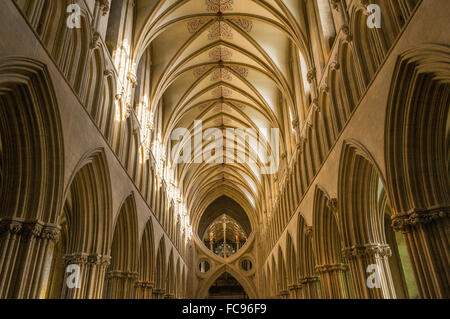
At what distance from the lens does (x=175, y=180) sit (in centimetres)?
2492

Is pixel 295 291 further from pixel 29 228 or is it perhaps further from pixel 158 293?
pixel 29 228

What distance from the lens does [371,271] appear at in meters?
9.59

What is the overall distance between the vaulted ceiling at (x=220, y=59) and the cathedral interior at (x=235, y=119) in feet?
0.28

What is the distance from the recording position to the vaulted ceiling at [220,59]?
1471 centimetres

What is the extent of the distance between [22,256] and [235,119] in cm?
1946

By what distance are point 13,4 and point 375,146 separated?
787 cm

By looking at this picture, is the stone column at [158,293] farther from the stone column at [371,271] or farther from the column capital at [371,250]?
the column capital at [371,250]

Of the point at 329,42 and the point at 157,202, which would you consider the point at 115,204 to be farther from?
the point at 329,42

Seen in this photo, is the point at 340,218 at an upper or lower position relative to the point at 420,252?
upper

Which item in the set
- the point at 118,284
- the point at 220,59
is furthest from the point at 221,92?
the point at 118,284

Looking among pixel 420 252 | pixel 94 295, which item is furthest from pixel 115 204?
pixel 420 252

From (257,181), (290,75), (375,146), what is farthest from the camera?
(257,181)
